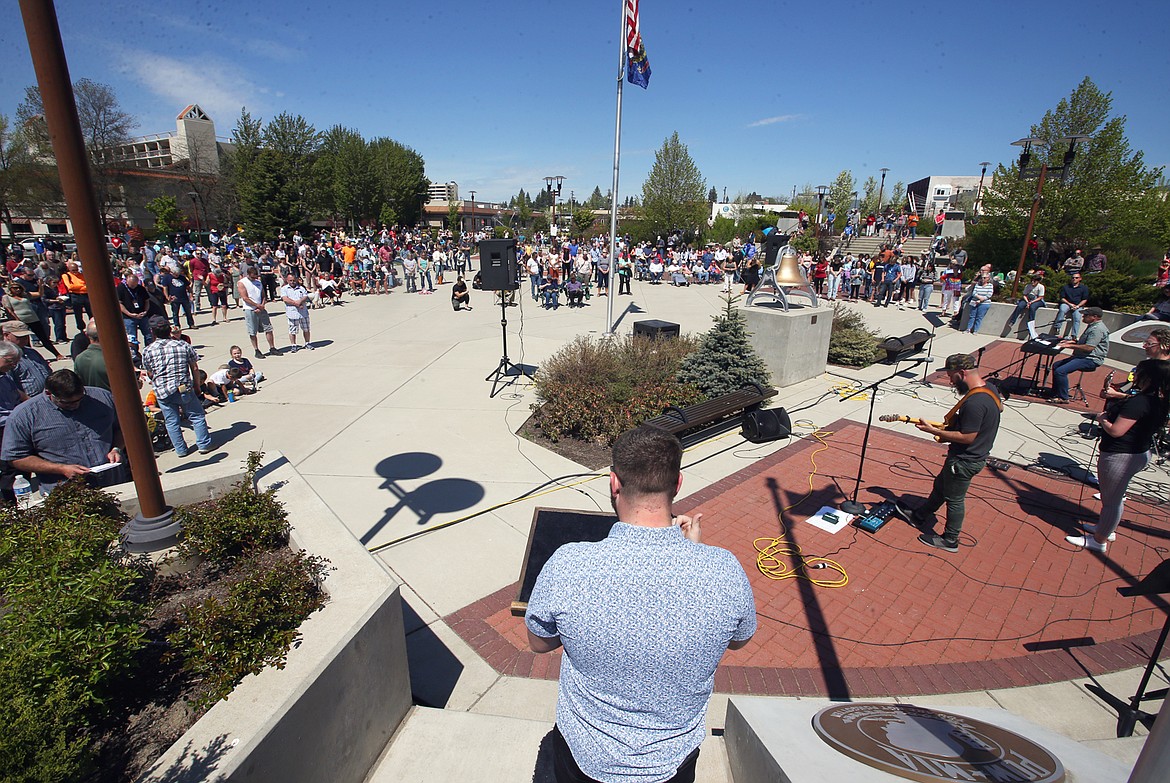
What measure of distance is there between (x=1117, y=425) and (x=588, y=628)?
223 inches

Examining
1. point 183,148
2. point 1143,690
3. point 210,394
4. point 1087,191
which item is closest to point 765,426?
point 1143,690

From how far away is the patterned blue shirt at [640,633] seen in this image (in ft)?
5.44

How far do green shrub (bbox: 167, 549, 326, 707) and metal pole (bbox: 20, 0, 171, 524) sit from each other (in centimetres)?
126

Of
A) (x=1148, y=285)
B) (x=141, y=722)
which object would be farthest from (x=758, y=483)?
(x=1148, y=285)

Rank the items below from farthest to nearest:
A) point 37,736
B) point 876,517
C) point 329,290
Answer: point 329,290 < point 876,517 < point 37,736

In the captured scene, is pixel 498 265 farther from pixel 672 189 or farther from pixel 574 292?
pixel 672 189

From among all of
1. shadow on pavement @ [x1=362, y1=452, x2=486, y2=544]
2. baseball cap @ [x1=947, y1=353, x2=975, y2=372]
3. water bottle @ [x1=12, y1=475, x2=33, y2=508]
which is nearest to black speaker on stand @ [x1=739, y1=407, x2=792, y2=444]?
baseball cap @ [x1=947, y1=353, x2=975, y2=372]

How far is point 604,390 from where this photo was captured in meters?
8.14

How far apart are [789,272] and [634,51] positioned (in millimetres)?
5519

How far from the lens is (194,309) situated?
1741 cm

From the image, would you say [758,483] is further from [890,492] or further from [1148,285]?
[1148,285]

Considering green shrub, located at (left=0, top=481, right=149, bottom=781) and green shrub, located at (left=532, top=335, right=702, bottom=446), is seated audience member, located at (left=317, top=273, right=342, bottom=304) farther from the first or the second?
green shrub, located at (left=0, top=481, right=149, bottom=781)

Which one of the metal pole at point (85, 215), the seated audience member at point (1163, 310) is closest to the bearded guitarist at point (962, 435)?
the metal pole at point (85, 215)

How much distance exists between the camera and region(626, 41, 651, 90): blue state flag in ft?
38.0
